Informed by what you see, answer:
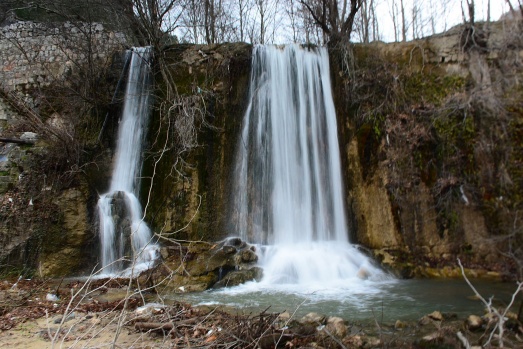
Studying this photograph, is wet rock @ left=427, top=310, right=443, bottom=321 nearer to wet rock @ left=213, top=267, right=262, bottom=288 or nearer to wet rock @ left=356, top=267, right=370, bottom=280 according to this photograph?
wet rock @ left=356, top=267, right=370, bottom=280

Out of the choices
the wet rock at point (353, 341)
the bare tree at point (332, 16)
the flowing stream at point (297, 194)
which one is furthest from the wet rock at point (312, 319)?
the bare tree at point (332, 16)

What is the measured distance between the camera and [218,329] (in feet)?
12.8

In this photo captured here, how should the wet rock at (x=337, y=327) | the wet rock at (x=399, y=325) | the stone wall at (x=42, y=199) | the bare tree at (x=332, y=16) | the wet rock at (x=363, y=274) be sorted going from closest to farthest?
1. the wet rock at (x=337, y=327)
2. the wet rock at (x=399, y=325)
3. the wet rock at (x=363, y=274)
4. the stone wall at (x=42, y=199)
5. the bare tree at (x=332, y=16)

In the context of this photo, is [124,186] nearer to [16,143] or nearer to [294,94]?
[16,143]

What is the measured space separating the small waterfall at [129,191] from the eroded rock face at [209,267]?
485 millimetres

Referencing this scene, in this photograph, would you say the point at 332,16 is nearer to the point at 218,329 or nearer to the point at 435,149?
the point at 435,149

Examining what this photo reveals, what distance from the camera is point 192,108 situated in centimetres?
912

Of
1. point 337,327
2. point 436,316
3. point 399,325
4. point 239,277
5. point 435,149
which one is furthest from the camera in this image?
point 435,149

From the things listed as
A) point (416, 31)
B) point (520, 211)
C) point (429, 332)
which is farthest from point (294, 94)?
point (416, 31)

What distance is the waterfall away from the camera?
856 cm

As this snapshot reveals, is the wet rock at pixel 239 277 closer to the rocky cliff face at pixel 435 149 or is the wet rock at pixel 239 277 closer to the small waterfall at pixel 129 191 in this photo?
the small waterfall at pixel 129 191

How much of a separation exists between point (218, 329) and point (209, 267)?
3.20 meters

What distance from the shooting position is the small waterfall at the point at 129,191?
7875 millimetres

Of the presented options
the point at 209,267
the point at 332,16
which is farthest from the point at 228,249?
the point at 332,16
